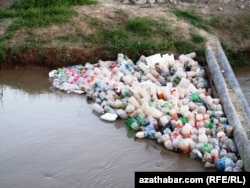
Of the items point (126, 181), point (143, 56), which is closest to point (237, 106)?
point (126, 181)

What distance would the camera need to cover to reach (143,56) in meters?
9.84

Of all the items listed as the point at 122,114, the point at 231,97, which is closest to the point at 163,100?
the point at 122,114

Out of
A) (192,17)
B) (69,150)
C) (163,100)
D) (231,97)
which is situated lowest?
(69,150)

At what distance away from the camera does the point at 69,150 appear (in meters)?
6.72

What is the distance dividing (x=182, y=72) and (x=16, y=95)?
3.04 meters

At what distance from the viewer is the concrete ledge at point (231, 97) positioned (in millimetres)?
6209

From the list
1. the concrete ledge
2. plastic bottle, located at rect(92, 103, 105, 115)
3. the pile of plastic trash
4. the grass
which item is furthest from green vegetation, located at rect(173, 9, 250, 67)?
plastic bottle, located at rect(92, 103, 105, 115)

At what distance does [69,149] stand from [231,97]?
8.88 ft

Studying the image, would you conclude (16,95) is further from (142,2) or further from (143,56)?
(142,2)

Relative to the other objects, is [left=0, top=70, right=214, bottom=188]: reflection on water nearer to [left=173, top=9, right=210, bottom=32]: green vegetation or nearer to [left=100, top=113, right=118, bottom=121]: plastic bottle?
[left=100, top=113, right=118, bottom=121]: plastic bottle

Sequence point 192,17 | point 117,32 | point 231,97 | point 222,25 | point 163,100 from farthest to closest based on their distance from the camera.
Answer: point 192,17
point 222,25
point 117,32
point 163,100
point 231,97

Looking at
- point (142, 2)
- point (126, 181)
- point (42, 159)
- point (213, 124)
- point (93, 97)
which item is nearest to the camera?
point (126, 181)

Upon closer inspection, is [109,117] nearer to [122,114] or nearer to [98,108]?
[122,114]

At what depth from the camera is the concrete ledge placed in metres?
6.21
